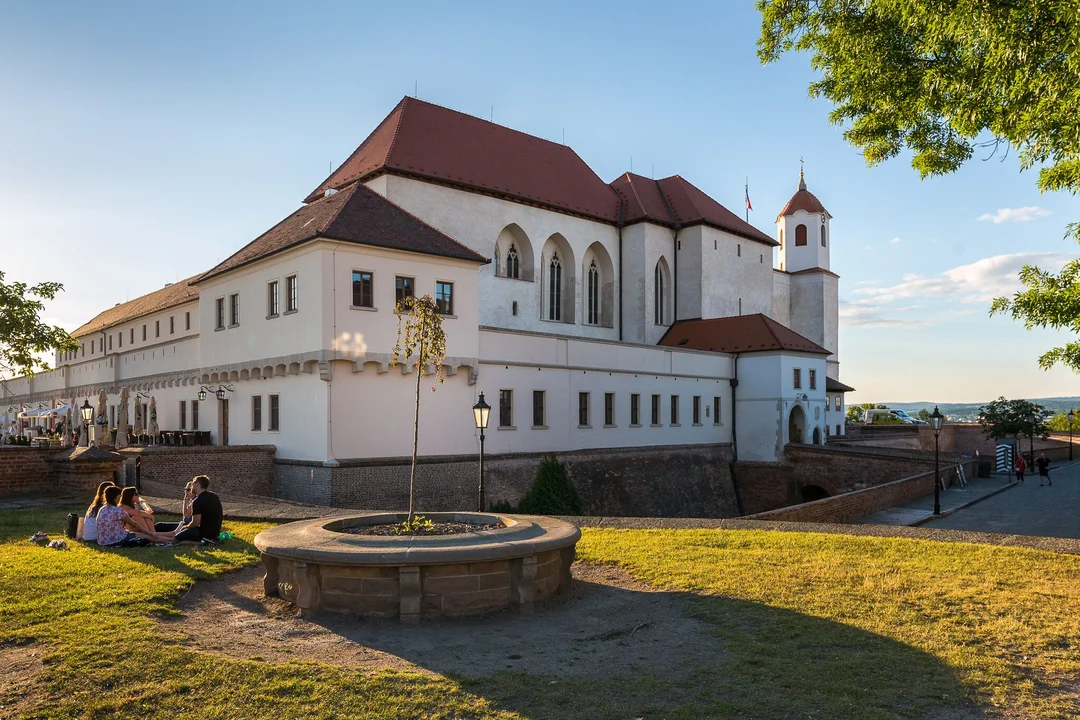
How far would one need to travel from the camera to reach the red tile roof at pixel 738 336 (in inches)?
1587

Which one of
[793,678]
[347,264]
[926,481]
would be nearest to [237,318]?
[347,264]

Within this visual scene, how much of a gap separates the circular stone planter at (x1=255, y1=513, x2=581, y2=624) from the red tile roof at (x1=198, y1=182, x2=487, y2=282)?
15.6 meters

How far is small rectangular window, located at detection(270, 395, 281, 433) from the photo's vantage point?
25.5 meters

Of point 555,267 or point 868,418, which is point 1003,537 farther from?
point 868,418

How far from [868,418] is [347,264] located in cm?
6790

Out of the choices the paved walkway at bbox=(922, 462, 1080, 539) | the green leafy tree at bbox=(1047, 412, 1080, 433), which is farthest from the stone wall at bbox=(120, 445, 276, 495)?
the green leafy tree at bbox=(1047, 412, 1080, 433)

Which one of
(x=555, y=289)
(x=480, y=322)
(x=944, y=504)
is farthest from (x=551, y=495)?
(x=944, y=504)

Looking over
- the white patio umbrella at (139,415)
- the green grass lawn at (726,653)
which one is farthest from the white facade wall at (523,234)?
the green grass lawn at (726,653)

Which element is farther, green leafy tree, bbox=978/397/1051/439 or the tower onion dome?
the tower onion dome

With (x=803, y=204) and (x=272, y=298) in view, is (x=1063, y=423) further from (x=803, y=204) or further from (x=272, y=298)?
(x=272, y=298)

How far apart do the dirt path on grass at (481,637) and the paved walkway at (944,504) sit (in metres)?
19.0

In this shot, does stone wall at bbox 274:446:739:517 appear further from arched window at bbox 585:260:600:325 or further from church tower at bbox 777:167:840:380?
church tower at bbox 777:167:840:380

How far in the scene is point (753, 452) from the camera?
40.4 metres

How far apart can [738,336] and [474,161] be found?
16.3 metres
